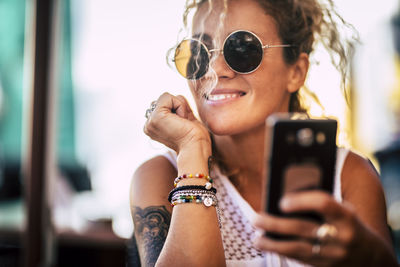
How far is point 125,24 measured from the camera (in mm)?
3141

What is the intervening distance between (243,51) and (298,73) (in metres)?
0.38

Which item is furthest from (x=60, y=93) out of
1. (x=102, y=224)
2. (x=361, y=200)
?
(x=361, y=200)

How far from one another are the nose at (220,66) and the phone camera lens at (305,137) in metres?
0.63

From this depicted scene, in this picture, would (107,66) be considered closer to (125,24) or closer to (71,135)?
(125,24)

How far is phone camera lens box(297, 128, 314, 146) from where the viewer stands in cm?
76

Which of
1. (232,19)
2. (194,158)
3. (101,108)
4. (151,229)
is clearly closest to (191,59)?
(232,19)

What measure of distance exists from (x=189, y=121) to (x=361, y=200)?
1.97 ft

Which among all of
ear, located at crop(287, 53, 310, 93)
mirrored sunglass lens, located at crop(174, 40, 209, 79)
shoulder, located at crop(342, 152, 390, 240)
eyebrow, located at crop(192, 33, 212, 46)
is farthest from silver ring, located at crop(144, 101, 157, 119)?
shoulder, located at crop(342, 152, 390, 240)

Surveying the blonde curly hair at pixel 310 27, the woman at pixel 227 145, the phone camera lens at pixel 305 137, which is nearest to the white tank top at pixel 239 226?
the woman at pixel 227 145

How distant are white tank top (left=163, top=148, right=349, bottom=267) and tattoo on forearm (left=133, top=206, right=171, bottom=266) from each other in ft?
0.64

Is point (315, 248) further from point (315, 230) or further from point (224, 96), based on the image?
point (224, 96)

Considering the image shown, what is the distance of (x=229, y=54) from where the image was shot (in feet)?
4.26

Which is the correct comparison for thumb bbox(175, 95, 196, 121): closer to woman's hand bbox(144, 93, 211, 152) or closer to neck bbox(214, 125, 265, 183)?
woman's hand bbox(144, 93, 211, 152)

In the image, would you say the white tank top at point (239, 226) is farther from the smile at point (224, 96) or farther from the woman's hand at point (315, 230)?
the woman's hand at point (315, 230)
